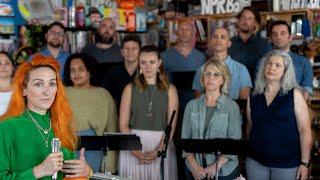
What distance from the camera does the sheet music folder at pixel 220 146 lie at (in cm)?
321

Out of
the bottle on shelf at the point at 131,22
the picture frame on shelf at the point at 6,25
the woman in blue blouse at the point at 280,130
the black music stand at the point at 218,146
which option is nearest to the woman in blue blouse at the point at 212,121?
the woman in blue blouse at the point at 280,130

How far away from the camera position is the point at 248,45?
187 inches

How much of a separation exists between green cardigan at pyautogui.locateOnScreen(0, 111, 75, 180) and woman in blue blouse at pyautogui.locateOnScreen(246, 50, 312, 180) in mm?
1692

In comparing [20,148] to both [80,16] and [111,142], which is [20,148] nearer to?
[111,142]

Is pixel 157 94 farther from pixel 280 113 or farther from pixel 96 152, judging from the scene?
pixel 280 113

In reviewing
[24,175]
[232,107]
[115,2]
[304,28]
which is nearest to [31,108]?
[24,175]

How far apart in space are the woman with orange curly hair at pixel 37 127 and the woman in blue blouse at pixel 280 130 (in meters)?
1.53

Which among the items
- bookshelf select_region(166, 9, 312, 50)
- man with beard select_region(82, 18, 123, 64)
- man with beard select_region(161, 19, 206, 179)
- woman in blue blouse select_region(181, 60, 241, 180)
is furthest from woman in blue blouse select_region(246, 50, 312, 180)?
bookshelf select_region(166, 9, 312, 50)

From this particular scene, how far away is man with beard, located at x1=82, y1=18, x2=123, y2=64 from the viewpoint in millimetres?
5125

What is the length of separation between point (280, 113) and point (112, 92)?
1561 millimetres

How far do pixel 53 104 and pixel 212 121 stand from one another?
1543 mm

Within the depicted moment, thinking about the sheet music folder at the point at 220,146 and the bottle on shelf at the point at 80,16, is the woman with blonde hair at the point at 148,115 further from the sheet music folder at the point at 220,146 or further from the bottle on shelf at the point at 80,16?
the bottle on shelf at the point at 80,16

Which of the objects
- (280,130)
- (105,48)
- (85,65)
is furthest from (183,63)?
(280,130)

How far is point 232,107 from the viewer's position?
139 inches
